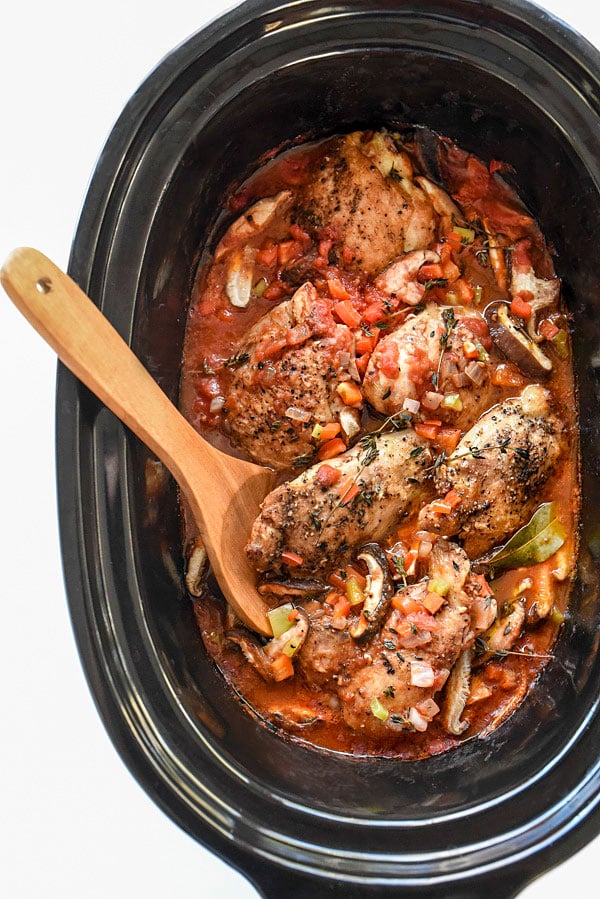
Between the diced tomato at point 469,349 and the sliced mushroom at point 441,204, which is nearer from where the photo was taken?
the diced tomato at point 469,349

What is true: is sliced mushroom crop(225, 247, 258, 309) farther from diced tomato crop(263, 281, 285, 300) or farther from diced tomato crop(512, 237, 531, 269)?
diced tomato crop(512, 237, 531, 269)

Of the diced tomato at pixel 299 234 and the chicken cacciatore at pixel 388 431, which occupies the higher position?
the diced tomato at pixel 299 234

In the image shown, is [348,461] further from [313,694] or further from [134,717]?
[134,717]

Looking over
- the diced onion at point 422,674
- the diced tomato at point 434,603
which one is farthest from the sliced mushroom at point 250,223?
the diced onion at point 422,674

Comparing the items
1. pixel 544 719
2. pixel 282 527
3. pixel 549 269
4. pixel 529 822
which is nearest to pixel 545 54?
pixel 549 269

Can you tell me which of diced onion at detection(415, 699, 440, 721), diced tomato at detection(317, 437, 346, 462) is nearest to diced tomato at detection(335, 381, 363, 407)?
diced tomato at detection(317, 437, 346, 462)

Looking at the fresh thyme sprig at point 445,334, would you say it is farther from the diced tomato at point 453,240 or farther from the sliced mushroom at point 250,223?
the sliced mushroom at point 250,223
